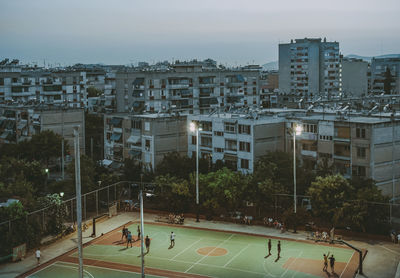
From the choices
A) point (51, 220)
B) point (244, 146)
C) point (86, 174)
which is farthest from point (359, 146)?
point (51, 220)

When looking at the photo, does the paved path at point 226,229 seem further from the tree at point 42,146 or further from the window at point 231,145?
the tree at point 42,146

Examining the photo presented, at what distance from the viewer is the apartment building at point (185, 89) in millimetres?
89312

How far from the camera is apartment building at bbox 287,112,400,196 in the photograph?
168ft

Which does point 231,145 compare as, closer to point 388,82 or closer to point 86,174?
point 86,174

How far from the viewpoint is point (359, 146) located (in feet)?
170

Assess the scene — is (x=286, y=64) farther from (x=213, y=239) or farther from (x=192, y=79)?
(x=213, y=239)

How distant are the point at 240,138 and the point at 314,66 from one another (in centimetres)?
8109

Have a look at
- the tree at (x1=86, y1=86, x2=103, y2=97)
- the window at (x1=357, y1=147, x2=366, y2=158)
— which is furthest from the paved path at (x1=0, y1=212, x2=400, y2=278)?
the tree at (x1=86, y1=86, x2=103, y2=97)

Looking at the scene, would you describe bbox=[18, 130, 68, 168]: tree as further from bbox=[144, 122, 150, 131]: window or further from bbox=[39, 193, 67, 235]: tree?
bbox=[39, 193, 67, 235]: tree

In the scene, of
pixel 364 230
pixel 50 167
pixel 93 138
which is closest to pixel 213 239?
pixel 364 230

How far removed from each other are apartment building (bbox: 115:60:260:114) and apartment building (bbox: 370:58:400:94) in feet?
136

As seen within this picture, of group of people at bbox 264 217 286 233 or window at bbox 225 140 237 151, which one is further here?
window at bbox 225 140 237 151

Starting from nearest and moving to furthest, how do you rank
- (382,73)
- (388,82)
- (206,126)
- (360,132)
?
(360,132)
(206,126)
(388,82)
(382,73)

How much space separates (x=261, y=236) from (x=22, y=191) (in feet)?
66.5
